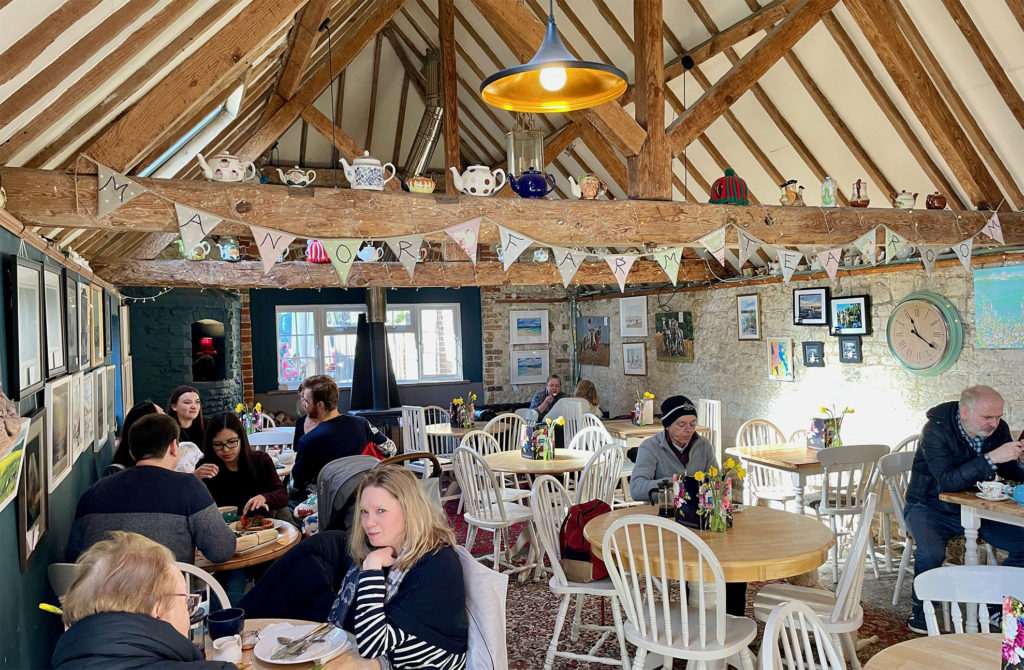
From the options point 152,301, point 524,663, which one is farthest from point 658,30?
point 152,301

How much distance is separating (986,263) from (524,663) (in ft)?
14.7

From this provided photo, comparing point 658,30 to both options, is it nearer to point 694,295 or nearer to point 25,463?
point 25,463

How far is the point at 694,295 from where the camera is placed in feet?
30.0

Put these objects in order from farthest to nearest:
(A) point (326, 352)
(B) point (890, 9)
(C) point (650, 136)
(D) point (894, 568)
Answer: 1. (A) point (326, 352)
2. (D) point (894, 568)
3. (B) point (890, 9)
4. (C) point (650, 136)

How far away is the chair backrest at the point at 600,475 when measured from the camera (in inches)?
190

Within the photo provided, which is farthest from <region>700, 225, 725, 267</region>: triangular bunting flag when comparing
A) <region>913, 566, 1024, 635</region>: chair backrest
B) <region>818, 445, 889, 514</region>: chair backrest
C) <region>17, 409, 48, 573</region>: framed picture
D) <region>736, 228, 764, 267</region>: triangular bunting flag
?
<region>17, 409, 48, 573</region>: framed picture

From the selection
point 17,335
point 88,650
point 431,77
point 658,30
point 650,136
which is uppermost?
point 431,77

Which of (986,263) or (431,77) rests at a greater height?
(431,77)

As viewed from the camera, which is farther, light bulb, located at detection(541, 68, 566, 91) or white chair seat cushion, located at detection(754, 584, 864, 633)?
white chair seat cushion, located at detection(754, 584, 864, 633)

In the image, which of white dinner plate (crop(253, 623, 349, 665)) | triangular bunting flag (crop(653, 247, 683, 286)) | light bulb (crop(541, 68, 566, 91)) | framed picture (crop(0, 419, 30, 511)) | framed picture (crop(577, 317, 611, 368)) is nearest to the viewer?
framed picture (crop(0, 419, 30, 511))

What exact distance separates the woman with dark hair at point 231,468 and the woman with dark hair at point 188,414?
0.90 m

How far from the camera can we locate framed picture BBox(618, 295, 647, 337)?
10102 mm

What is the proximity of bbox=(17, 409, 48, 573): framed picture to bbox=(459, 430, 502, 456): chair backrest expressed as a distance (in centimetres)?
356

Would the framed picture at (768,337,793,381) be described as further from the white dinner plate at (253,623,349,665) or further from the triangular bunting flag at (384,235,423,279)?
the white dinner plate at (253,623,349,665)
